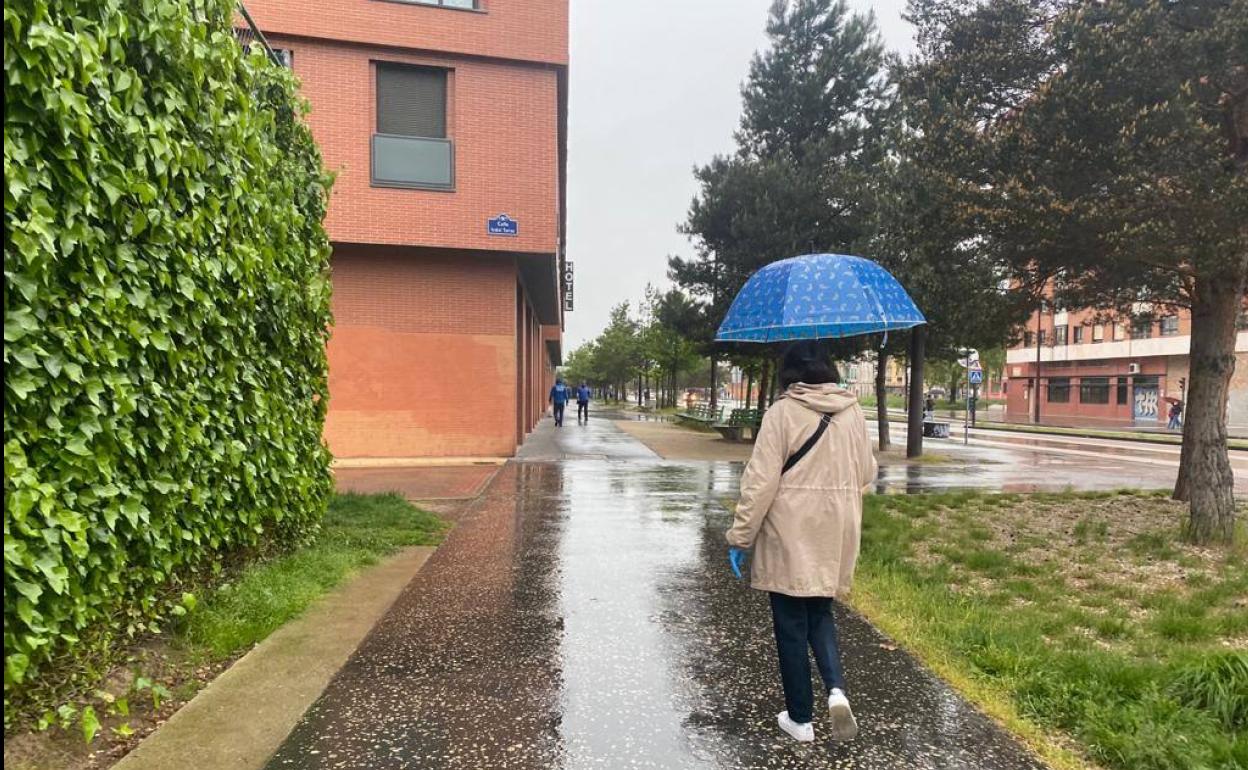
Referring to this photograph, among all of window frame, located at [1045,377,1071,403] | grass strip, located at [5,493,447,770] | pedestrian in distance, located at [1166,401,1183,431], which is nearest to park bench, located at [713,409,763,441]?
grass strip, located at [5,493,447,770]

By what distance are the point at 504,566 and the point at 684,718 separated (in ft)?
10.5

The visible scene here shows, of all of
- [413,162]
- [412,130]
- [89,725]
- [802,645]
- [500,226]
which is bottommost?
[89,725]

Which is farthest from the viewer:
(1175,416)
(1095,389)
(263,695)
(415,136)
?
(1095,389)

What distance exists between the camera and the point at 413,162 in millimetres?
14367

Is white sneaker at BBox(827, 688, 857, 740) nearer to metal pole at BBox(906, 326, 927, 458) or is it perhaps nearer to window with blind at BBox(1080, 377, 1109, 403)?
metal pole at BBox(906, 326, 927, 458)

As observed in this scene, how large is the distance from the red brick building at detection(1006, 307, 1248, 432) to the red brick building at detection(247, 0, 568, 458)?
108 ft

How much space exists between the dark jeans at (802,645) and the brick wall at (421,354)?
12457 millimetres

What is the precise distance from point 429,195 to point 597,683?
482 inches

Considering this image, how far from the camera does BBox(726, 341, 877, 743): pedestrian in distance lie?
328 cm

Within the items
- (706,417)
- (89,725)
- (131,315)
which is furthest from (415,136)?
(706,417)

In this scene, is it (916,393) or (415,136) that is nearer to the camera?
(415,136)

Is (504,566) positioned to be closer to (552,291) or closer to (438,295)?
(438,295)

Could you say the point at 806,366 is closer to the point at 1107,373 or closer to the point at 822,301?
the point at 822,301

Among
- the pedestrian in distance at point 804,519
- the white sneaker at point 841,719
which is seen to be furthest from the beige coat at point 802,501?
the white sneaker at point 841,719
